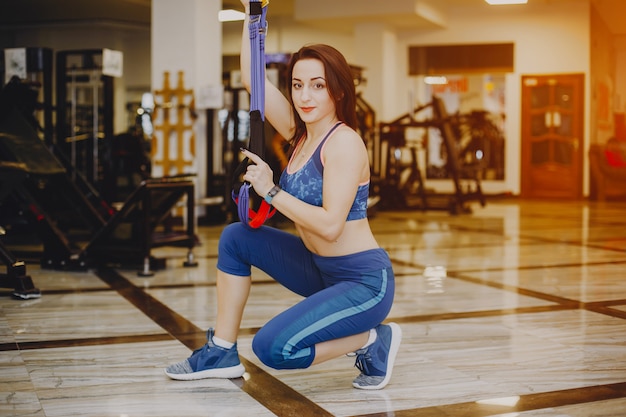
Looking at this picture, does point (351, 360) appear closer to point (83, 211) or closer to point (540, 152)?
point (83, 211)

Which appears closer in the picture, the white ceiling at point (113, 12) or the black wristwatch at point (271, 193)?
the black wristwatch at point (271, 193)

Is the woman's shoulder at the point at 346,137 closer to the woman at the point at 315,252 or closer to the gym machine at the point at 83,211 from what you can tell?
the woman at the point at 315,252

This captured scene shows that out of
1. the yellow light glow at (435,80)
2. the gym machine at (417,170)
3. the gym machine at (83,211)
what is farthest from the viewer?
the yellow light glow at (435,80)

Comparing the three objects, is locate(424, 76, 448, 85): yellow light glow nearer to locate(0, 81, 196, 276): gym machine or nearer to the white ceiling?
the white ceiling

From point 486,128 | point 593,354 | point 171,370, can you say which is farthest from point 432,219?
point 171,370

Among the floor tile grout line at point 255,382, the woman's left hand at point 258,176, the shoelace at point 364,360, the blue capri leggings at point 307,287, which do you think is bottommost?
the floor tile grout line at point 255,382

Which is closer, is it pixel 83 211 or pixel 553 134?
pixel 83 211

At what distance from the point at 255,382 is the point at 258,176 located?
0.77m

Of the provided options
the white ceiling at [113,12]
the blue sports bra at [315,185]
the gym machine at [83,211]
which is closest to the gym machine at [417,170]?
the white ceiling at [113,12]

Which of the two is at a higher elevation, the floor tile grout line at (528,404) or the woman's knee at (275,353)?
the woman's knee at (275,353)

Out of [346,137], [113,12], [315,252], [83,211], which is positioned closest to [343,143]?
[346,137]

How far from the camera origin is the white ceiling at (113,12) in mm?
13375

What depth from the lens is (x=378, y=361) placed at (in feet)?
8.35

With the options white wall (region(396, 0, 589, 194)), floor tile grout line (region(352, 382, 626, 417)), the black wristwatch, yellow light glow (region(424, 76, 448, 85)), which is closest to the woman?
the black wristwatch
